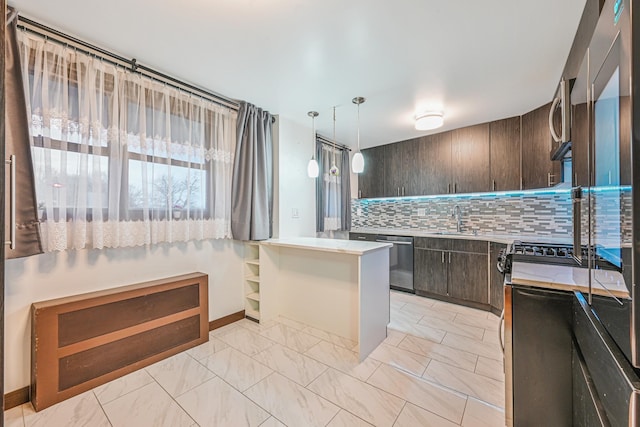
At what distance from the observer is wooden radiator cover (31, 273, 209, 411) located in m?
1.56

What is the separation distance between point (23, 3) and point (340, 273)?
2749mm

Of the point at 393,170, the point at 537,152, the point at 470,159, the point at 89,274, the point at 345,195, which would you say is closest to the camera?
the point at 89,274

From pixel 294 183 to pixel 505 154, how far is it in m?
2.62

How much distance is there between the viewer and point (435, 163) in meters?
3.70

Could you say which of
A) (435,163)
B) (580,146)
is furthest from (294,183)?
(580,146)

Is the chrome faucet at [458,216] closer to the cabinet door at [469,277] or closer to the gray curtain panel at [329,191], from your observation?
the cabinet door at [469,277]

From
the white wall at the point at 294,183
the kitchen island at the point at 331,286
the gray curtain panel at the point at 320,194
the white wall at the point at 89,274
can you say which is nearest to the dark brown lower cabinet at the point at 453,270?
the kitchen island at the point at 331,286

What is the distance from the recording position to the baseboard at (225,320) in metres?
2.56

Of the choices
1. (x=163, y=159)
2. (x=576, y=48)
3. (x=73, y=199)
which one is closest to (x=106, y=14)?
(x=163, y=159)

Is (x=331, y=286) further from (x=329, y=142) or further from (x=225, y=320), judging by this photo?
(x=329, y=142)

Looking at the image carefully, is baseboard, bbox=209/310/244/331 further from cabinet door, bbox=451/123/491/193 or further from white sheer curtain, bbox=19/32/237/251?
cabinet door, bbox=451/123/491/193

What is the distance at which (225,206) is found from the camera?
2.57 metres

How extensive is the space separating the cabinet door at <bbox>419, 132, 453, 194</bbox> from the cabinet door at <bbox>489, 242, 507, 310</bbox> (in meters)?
0.96

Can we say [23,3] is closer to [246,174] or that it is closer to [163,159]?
[163,159]
